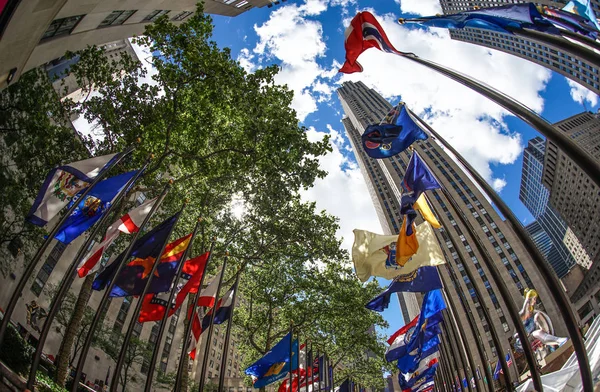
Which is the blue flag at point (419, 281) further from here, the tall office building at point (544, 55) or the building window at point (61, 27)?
the tall office building at point (544, 55)

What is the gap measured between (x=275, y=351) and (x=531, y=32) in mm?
14576

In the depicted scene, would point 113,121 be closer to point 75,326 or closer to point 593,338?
point 75,326

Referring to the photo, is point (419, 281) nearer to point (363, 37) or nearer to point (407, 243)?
point (407, 243)

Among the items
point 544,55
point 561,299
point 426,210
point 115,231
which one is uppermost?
point 544,55

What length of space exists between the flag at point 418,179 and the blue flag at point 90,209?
8.64 metres

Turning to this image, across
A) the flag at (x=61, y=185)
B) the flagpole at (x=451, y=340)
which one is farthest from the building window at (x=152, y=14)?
the flagpole at (x=451, y=340)

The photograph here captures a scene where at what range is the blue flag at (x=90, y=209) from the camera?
30.9 ft

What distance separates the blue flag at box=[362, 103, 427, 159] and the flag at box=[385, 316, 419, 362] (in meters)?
9.74

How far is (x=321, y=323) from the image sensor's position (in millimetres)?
29578

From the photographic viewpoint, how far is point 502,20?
6109mm

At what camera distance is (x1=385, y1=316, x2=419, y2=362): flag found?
15828 mm

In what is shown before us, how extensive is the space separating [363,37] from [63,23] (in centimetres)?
1677

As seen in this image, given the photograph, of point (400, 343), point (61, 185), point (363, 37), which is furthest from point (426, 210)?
point (61, 185)

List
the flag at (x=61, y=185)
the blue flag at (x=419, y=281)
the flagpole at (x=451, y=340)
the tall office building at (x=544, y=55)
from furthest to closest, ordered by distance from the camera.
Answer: the tall office building at (x=544, y=55) < the flagpole at (x=451, y=340) < the blue flag at (x=419, y=281) < the flag at (x=61, y=185)
